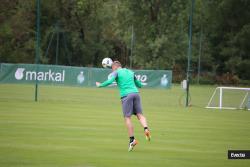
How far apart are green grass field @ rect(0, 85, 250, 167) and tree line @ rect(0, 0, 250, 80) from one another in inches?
1628

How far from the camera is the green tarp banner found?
42.4 meters

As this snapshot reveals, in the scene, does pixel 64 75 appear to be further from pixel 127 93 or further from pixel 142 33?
pixel 142 33

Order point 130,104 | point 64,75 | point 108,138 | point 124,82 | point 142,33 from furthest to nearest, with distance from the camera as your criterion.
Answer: point 142,33, point 64,75, point 108,138, point 124,82, point 130,104

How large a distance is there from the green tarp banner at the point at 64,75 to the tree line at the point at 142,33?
2144 centimetres

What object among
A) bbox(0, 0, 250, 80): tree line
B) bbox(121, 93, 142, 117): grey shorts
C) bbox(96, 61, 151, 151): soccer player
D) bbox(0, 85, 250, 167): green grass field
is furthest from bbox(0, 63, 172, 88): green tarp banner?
bbox(121, 93, 142, 117): grey shorts

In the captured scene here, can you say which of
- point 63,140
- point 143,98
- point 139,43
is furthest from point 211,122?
point 139,43

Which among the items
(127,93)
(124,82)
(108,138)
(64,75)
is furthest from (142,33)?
(127,93)

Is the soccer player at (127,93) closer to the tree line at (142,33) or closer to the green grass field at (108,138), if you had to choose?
the green grass field at (108,138)

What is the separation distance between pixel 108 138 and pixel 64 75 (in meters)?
28.0

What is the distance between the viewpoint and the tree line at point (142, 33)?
7162 cm

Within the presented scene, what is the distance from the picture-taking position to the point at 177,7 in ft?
243

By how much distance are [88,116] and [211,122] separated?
4434 millimetres

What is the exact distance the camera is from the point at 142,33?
246 ft

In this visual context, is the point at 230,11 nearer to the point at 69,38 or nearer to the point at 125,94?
the point at 69,38
